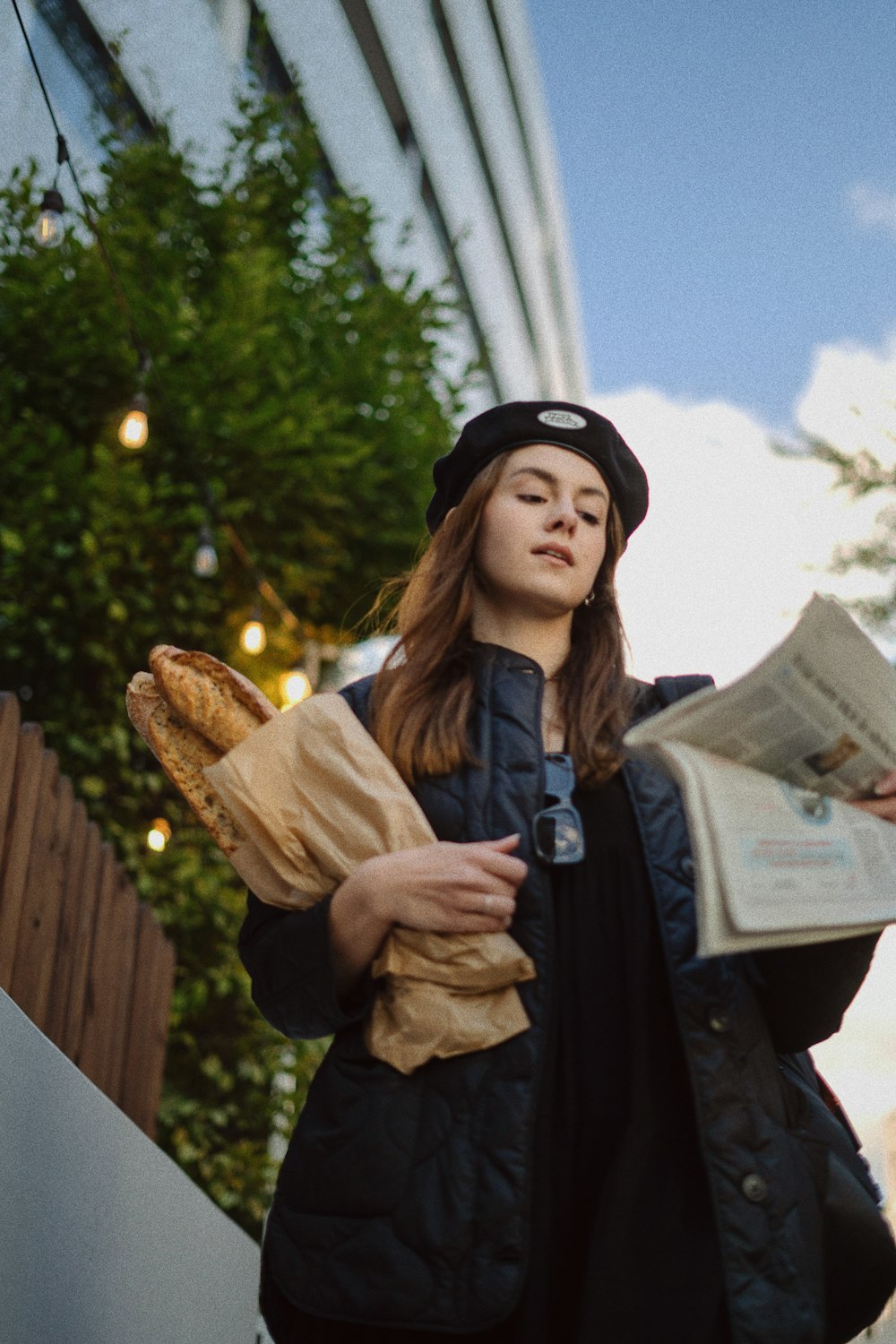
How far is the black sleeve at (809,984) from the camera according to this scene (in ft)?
5.02

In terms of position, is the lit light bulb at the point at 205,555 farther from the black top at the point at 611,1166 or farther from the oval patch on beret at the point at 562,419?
the black top at the point at 611,1166

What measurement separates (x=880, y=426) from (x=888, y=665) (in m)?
8.83

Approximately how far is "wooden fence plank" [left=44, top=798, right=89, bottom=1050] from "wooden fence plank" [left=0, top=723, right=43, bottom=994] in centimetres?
31

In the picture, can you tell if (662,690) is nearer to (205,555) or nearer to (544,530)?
(544,530)

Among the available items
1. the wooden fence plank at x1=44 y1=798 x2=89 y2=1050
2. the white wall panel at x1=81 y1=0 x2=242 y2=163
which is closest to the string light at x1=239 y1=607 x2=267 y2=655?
the wooden fence plank at x1=44 y1=798 x2=89 y2=1050

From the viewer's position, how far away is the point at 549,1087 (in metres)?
1.52

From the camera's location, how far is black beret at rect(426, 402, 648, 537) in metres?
1.96

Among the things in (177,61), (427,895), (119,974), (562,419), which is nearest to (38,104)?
(177,61)

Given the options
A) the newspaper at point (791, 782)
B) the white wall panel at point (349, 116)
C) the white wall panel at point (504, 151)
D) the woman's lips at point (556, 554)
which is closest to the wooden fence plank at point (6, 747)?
the woman's lips at point (556, 554)

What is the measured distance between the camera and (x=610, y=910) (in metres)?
1.65

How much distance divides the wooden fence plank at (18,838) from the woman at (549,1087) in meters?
1.26

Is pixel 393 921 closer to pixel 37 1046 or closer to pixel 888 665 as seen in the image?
pixel 888 665

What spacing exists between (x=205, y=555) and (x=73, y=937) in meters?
2.03

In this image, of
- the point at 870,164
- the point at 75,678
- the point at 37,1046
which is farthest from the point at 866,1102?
the point at 870,164
